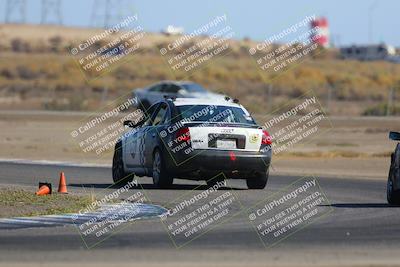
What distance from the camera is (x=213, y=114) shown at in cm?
1992

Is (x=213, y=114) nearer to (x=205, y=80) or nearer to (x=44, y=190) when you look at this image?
(x=44, y=190)

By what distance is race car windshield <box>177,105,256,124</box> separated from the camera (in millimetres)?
19828

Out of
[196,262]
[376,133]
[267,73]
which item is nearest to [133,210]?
[196,262]

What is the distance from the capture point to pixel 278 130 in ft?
140

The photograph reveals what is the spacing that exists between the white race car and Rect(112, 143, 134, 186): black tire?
1.27m

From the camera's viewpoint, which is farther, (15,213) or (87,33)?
(87,33)

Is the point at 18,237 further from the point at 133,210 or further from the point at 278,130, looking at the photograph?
the point at 278,130

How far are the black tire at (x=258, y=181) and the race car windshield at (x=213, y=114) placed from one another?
36.9 inches

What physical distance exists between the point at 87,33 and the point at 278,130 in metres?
110

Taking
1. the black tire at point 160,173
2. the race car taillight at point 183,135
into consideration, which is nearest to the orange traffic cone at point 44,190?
the black tire at point 160,173

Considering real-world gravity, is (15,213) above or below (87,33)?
above

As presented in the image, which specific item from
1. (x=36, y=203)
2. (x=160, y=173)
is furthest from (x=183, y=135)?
(x=36, y=203)

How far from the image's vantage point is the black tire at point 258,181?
794 inches

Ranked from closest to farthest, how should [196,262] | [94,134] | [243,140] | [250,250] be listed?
[196,262] → [250,250] → [243,140] → [94,134]
